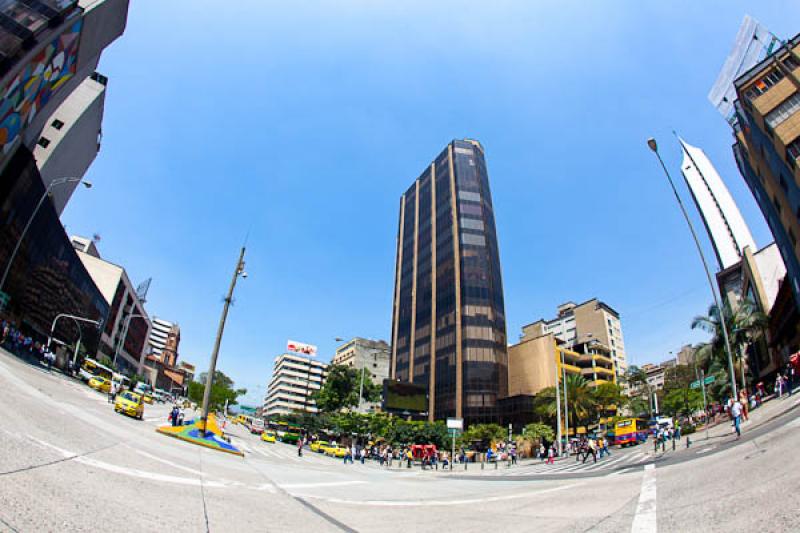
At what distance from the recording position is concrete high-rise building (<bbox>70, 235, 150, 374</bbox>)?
68.1 metres

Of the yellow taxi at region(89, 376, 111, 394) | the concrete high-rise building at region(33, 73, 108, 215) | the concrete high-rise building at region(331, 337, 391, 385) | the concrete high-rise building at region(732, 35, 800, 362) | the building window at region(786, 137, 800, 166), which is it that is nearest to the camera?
the building window at region(786, 137, 800, 166)

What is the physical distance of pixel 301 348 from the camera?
13238cm

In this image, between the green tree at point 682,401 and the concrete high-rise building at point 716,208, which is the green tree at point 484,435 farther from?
the concrete high-rise building at point 716,208

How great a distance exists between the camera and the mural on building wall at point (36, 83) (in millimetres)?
33562

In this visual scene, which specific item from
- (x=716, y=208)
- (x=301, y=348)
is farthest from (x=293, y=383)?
(x=716, y=208)

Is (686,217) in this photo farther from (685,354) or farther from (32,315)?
(685,354)

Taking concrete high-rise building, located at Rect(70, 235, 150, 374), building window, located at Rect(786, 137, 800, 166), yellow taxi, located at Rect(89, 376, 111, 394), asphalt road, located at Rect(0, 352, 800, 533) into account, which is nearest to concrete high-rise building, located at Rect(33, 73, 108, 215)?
concrete high-rise building, located at Rect(70, 235, 150, 374)

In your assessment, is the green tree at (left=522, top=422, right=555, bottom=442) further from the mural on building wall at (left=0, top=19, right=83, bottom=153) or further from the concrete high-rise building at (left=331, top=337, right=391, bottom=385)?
the concrete high-rise building at (left=331, top=337, right=391, bottom=385)

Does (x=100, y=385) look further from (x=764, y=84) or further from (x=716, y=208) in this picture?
(x=716, y=208)

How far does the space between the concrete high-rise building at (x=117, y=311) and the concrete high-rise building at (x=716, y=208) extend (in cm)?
14877

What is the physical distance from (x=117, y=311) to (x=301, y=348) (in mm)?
66191

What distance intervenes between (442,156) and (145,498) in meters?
92.4

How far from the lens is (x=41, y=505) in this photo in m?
2.86

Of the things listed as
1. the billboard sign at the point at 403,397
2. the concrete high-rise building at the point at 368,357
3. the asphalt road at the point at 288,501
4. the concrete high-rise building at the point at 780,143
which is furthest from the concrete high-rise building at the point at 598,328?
the asphalt road at the point at 288,501
